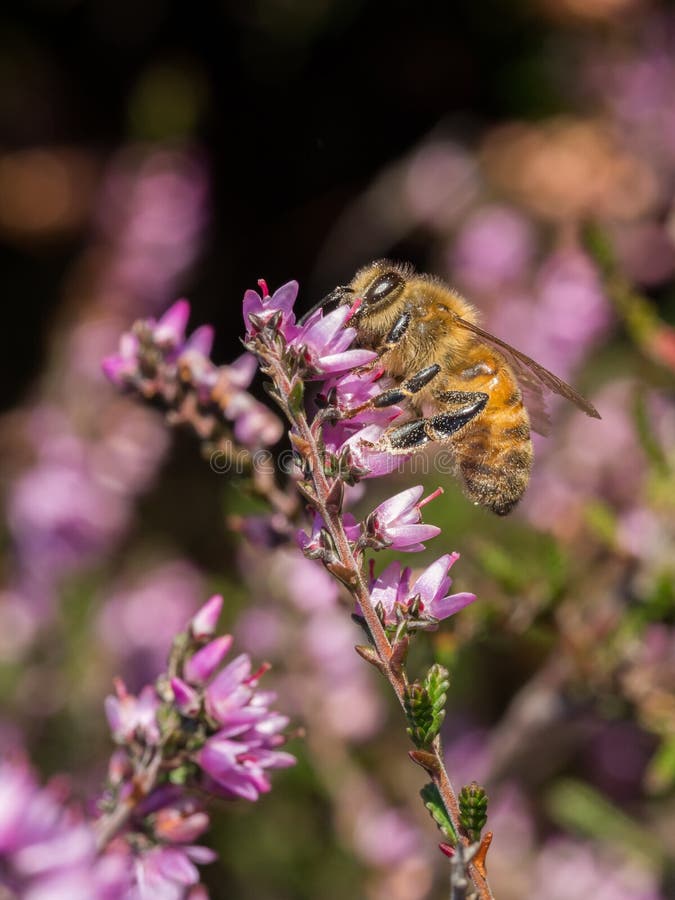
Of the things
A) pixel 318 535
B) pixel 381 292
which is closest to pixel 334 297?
pixel 381 292

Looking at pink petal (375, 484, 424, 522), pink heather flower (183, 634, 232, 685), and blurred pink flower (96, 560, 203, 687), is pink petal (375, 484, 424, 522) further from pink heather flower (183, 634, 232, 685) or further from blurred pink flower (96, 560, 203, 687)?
blurred pink flower (96, 560, 203, 687)

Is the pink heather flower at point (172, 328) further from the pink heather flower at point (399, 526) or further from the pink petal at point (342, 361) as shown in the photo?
the pink heather flower at point (399, 526)

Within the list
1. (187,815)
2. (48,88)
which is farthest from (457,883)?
(48,88)

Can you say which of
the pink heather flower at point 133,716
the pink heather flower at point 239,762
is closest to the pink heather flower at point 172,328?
the pink heather flower at point 133,716

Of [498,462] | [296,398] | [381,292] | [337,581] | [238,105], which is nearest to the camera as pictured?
[296,398]

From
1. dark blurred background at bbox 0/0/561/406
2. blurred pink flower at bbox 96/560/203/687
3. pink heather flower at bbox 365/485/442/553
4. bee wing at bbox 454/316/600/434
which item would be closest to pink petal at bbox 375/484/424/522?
pink heather flower at bbox 365/485/442/553

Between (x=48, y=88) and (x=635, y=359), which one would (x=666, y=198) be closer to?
(x=635, y=359)

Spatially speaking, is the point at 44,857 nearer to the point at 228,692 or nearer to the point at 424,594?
the point at 228,692
